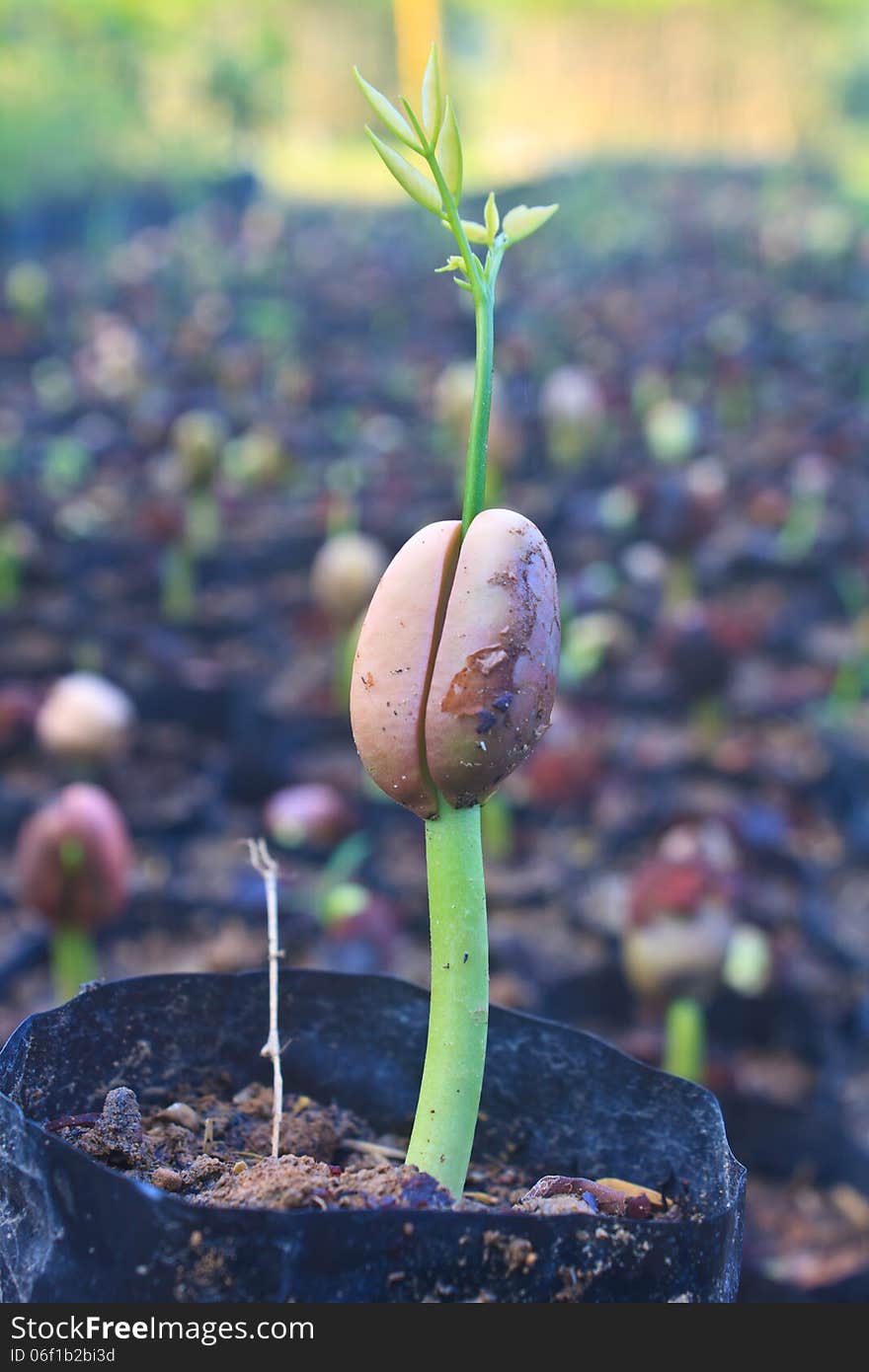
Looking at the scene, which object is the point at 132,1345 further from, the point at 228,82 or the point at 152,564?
the point at 228,82

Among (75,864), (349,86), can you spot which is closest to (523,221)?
(75,864)

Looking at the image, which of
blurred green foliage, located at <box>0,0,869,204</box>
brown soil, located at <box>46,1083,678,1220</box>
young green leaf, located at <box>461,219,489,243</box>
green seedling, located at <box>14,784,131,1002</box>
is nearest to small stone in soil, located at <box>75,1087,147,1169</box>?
brown soil, located at <box>46,1083,678,1220</box>

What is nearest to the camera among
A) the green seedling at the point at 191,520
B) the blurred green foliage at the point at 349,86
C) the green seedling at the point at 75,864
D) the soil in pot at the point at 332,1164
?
the soil in pot at the point at 332,1164

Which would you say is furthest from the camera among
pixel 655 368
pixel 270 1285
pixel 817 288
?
pixel 817 288

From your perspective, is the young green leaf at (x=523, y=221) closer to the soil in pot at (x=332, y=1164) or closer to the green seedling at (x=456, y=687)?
the green seedling at (x=456, y=687)

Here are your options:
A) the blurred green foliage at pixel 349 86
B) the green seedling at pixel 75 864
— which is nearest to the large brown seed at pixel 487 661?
the green seedling at pixel 75 864

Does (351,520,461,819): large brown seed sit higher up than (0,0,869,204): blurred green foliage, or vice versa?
(0,0,869,204): blurred green foliage

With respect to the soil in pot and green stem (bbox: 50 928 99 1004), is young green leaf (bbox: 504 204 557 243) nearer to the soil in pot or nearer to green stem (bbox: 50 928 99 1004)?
the soil in pot

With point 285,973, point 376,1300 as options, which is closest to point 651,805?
point 285,973
